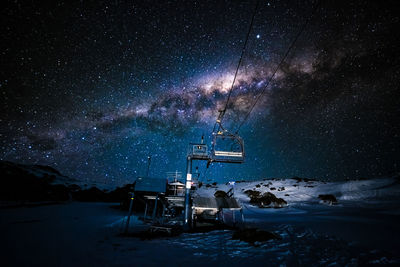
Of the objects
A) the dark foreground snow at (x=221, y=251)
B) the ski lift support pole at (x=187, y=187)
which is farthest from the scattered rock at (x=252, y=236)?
the ski lift support pole at (x=187, y=187)

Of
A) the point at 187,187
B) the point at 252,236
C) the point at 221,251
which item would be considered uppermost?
the point at 187,187

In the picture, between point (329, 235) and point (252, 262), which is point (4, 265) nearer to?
point (252, 262)

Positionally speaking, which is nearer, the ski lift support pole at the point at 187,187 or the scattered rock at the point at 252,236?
the scattered rock at the point at 252,236

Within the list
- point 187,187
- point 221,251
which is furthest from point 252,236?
point 187,187

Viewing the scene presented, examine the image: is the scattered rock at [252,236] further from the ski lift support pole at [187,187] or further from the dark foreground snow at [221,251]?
the ski lift support pole at [187,187]

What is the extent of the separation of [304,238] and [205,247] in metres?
7.40

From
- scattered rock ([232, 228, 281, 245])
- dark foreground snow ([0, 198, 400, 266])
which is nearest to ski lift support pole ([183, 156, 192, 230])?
dark foreground snow ([0, 198, 400, 266])

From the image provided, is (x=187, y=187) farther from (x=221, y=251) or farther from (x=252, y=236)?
(x=221, y=251)

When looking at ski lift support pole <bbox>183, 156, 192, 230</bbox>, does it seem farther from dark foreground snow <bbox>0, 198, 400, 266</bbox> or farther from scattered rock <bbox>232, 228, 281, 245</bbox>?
scattered rock <bbox>232, 228, 281, 245</bbox>

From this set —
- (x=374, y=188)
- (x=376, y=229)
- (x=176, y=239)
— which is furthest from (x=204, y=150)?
(x=374, y=188)

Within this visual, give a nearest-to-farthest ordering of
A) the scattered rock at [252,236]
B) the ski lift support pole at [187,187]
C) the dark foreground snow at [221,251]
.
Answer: the dark foreground snow at [221,251], the scattered rock at [252,236], the ski lift support pole at [187,187]

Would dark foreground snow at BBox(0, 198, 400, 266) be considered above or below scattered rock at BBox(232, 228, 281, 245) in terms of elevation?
below

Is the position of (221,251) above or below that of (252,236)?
below

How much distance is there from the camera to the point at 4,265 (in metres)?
9.45
